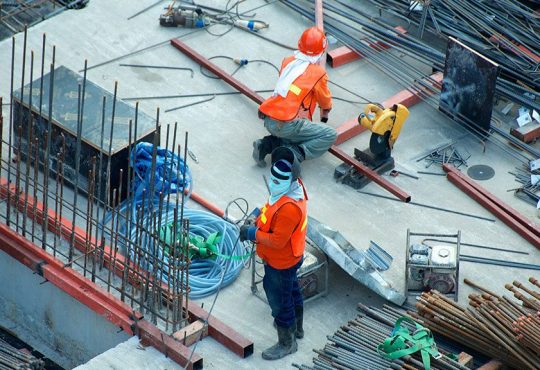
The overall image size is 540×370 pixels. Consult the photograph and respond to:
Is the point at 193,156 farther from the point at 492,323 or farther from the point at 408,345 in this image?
the point at 492,323

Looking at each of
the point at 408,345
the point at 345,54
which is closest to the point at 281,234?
the point at 408,345

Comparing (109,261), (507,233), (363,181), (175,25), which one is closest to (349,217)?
(363,181)

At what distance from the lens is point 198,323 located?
15.3m

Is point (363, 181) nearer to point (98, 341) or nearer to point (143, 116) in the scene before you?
point (143, 116)

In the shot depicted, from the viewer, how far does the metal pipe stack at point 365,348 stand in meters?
14.3

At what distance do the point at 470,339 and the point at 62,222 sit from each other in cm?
466

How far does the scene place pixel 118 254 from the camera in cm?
1623

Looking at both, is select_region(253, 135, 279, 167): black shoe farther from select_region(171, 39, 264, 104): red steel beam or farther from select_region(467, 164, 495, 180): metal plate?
select_region(467, 164, 495, 180): metal plate

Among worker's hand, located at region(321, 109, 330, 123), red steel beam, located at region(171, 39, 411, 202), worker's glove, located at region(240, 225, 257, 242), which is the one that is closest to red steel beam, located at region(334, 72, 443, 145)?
red steel beam, located at region(171, 39, 411, 202)

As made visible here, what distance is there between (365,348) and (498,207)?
11.3ft

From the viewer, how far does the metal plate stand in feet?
58.8

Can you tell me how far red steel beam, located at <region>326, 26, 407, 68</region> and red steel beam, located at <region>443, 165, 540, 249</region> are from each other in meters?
2.57

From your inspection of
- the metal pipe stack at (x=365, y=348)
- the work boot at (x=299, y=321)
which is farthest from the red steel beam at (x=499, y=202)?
the work boot at (x=299, y=321)

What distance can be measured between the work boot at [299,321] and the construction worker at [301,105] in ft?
8.47
